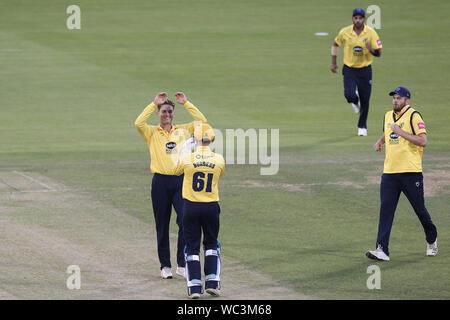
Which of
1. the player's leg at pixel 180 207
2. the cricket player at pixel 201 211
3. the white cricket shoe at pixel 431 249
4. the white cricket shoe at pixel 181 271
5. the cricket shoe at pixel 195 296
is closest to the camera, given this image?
the cricket shoe at pixel 195 296

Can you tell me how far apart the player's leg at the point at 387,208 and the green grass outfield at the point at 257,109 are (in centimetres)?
34

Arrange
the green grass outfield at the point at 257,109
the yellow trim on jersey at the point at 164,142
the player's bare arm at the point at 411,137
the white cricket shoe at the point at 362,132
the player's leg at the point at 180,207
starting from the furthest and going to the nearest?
the white cricket shoe at the point at 362,132 → the green grass outfield at the point at 257,109 → the player's bare arm at the point at 411,137 → the yellow trim on jersey at the point at 164,142 → the player's leg at the point at 180,207

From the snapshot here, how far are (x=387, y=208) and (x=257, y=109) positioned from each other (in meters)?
14.1

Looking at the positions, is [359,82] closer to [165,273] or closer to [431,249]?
[431,249]

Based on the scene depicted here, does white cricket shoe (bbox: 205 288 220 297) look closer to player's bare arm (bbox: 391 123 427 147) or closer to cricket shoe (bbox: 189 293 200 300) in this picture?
cricket shoe (bbox: 189 293 200 300)

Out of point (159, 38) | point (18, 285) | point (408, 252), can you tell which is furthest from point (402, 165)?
point (159, 38)

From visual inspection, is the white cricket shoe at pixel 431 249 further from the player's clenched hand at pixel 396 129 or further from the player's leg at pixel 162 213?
the player's leg at pixel 162 213

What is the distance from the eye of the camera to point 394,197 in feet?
40.8

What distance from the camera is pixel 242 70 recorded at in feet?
104

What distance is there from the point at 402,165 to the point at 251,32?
2514 centimetres

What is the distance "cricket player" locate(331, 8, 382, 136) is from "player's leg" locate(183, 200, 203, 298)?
1123cm

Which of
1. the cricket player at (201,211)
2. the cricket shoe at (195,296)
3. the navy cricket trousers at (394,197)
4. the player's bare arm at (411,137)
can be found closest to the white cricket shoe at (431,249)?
the navy cricket trousers at (394,197)

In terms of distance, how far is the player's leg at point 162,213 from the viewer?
38.2 feet

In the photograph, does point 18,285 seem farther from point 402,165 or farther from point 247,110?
point 247,110
